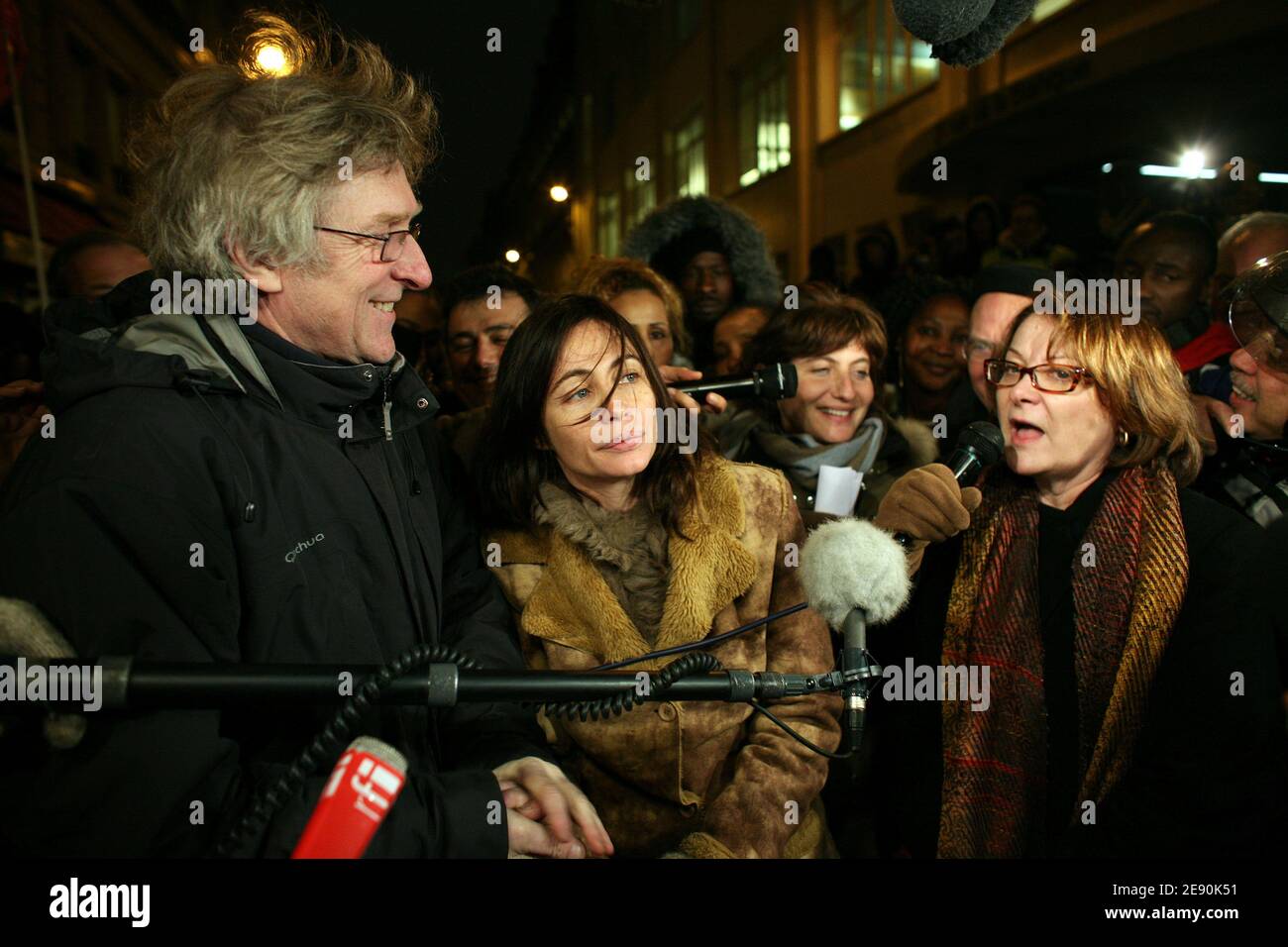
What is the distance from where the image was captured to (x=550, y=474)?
2051 mm

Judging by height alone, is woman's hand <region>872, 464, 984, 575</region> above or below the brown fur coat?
above

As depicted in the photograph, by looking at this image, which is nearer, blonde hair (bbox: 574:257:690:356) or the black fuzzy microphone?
the black fuzzy microphone

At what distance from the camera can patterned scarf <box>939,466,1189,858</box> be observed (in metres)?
1.80

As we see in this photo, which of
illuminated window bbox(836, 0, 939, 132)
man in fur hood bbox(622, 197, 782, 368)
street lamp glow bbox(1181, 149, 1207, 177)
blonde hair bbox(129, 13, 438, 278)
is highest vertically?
illuminated window bbox(836, 0, 939, 132)

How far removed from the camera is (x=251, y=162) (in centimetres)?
148

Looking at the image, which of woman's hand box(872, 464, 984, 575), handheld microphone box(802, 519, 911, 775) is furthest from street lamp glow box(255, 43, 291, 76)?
woman's hand box(872, 464, 984, 575)

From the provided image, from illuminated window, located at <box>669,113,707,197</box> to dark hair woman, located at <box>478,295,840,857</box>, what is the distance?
1466 centimetres

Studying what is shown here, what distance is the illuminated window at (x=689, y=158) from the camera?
16.1 meters

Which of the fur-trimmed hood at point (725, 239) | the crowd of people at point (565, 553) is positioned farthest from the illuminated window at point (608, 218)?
the crowd of people at point (565, 553)

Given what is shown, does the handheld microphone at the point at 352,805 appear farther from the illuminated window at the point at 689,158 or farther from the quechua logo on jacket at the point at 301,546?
the illuminated window at the point at 689,158

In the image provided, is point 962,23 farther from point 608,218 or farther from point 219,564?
point 608,218

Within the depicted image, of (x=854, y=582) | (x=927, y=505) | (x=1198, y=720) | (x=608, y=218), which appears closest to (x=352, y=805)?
(x=854, y=582)

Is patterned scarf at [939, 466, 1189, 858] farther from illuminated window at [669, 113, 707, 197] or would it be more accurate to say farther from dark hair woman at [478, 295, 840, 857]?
illuminated window at [669, 113, 707, 197]

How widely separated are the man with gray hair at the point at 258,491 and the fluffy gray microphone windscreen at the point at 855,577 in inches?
20.7
